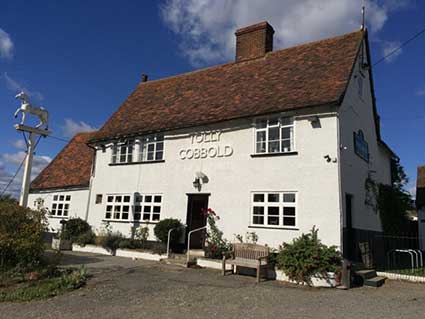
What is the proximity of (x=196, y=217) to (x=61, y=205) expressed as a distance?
32.6 ft

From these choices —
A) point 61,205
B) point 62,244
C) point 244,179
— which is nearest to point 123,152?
point 62,244

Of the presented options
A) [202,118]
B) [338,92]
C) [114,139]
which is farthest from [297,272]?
[114,139]

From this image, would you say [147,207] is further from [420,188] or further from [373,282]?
[420,188]

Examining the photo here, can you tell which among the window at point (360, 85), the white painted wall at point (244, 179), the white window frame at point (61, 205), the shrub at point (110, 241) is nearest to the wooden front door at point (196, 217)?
the white painted wall at point (244, 179)

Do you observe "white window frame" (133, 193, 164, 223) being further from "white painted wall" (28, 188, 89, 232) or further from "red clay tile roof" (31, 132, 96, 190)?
"red clay tile roof" (31, 132, 96, 190)

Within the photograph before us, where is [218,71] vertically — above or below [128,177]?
above

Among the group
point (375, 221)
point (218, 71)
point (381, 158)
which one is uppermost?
point (218, 71)

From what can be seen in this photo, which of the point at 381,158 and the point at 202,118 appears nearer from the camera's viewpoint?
the point at 202,118

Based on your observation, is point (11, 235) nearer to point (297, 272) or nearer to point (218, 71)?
point (297, 272)

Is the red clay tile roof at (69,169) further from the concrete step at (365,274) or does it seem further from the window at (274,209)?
the concrete step at (365,274)

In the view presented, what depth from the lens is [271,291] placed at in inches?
361

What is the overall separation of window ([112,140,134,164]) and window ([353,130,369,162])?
34.0 ft

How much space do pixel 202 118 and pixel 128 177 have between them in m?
4.98

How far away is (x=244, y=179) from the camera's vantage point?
1349 cm
